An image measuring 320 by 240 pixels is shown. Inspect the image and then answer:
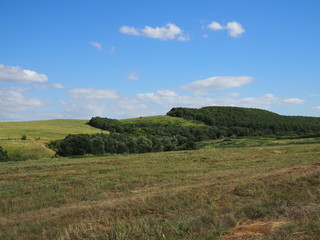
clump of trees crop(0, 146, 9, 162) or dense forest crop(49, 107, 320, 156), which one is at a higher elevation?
dense forest crop(49, 107, 320, 156)

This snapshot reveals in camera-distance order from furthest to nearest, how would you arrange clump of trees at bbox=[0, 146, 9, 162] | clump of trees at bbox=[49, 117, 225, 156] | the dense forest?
the dense forest < clump of trees at bbox=[49, 117, 225, 156] < clump of trees at bbox=[0, 146, 9, 162]

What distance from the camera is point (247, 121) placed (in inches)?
6004

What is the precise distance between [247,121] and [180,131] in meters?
47.8

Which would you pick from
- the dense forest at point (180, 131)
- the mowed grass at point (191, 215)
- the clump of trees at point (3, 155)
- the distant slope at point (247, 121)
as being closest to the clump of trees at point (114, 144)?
the dense forest at point (180, 131)

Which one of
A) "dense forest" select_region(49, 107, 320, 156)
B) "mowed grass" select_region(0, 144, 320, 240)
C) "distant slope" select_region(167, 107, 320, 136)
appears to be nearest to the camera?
"mowed grass" select_region(0, 144, 320, 240)

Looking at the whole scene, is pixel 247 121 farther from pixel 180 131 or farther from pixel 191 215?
pixel 191 215

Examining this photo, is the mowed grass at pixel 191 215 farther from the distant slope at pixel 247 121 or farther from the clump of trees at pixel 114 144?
the distant slope at pixel 247 121

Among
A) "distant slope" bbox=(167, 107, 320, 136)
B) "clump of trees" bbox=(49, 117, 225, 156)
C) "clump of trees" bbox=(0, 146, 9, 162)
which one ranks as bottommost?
"clump of trees" bbox=(0, 146, 9, 162)

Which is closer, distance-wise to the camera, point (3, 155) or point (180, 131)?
point (3, 155)

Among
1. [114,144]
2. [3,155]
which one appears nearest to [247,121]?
[114,144]

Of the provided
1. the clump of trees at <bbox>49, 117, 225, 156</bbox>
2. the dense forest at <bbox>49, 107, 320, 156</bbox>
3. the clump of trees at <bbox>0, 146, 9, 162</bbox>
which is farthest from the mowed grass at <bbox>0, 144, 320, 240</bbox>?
the dense forest at <bbox>49, 107, 320, 156</bbox>

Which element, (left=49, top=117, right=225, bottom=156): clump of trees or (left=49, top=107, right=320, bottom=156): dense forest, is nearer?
(left=49, top=117, right=225, bottom=156): clump of trees

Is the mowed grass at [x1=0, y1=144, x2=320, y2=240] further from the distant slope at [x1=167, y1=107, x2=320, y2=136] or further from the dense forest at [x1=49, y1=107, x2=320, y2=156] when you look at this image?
the distant slope at [x1=167, y1=107, x2=320, y2=136]

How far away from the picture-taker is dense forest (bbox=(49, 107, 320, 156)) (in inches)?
2943
